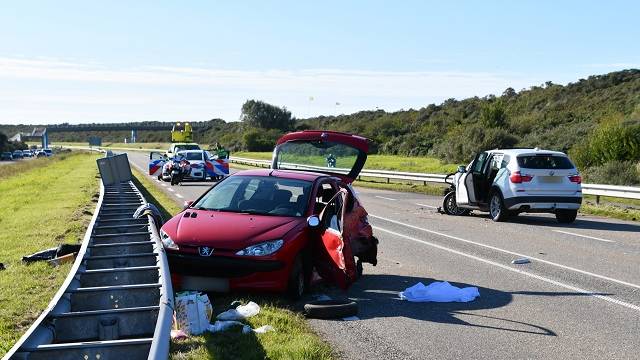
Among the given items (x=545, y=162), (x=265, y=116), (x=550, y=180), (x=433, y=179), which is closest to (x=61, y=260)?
(x=550, y=180)

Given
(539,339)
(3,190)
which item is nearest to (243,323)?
(539,339)

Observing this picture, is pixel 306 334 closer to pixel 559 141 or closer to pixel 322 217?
pixel 322 217

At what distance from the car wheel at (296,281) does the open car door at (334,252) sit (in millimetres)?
286

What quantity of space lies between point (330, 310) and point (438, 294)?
1645 millimetres

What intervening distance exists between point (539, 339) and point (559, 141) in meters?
45.2

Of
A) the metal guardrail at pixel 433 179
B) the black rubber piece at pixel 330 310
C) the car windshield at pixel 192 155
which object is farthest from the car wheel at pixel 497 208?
the car windshield at pixel 192 155

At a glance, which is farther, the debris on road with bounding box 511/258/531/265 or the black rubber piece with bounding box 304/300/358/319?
the debris on road with bounding box 511/258/531/265

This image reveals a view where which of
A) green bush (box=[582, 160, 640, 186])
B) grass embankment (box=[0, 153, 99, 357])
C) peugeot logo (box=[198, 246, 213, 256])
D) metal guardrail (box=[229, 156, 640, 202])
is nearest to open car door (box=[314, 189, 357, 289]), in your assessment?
peugeot logo (box=[198, 246, 213, 256])

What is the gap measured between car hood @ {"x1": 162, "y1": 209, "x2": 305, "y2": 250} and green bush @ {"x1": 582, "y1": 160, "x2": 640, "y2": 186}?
77.4ft

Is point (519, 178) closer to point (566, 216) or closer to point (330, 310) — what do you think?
point (566, 216)

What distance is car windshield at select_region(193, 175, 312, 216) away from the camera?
9.77 m

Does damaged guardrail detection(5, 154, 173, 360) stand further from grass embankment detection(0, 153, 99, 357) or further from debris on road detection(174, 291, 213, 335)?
grass embankment detection(0, 153, 99, 357)

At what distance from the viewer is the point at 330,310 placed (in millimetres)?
8016

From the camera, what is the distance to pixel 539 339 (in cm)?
721
